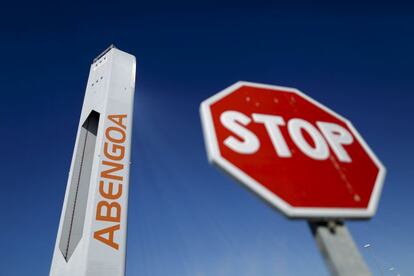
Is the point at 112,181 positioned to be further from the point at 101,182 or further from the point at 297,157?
the point at 297,157

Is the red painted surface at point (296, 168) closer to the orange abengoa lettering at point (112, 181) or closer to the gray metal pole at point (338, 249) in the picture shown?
the gray metal pole at point (338, 249)

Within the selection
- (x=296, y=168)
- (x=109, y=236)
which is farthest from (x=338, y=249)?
(x=109, y=236)

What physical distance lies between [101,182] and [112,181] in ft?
1.48

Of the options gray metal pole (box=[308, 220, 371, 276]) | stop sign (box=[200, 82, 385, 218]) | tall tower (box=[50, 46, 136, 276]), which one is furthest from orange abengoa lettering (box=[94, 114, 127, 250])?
gray metal pole (box=[308, 220, 371, 276])

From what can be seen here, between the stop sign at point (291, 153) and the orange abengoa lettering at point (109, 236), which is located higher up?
the orange abengoa lettering at point (109, 236)

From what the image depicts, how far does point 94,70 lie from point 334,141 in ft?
57.5

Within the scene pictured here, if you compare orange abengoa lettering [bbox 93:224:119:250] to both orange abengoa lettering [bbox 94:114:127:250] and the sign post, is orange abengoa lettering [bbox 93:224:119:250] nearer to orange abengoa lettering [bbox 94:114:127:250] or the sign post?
orange abengoa lettering [bbox 94:114:127:250]

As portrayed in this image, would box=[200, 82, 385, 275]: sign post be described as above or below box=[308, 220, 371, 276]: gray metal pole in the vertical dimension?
above

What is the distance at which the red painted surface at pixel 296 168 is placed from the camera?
1.50 meters

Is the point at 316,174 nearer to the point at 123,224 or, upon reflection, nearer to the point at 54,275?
the point at 123,224

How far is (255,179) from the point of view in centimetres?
147

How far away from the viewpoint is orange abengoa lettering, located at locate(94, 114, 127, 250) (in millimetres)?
10336

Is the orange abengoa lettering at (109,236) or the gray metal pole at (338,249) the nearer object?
the gray metal pole at (338,249)

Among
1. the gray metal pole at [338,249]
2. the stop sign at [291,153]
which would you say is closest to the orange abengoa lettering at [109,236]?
the stop sign at [291,153]
